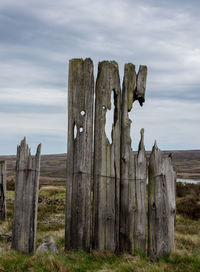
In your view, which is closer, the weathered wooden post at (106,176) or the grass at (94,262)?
the grass at (94,262)

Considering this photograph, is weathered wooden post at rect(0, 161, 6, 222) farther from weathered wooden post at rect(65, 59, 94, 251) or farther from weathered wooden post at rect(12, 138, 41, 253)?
weathered wooden post at rect(65, 59, 94, 251)

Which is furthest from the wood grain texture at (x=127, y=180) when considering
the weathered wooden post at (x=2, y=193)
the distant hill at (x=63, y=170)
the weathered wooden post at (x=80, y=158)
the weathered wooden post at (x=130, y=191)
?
the distant hill at (x=63, y=170)

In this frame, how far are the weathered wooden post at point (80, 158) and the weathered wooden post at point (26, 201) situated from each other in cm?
69

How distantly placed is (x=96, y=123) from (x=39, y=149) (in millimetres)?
1259

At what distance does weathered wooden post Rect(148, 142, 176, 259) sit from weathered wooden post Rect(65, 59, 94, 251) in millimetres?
1218

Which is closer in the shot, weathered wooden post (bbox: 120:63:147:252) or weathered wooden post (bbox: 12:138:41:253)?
weathered wooden post (bbox: 120:63:147:252)

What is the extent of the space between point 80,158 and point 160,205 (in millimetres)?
1758

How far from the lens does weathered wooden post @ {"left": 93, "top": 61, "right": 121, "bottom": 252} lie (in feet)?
19.5

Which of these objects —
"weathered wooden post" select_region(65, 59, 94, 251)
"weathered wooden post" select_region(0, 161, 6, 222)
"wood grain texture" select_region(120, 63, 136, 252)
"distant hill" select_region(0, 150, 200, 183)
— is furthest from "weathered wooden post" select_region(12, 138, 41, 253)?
"distant hill" select_region(0, 150, 200, 183)

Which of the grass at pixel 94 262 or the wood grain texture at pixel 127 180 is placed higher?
the wood grain texture at pixel 127 180

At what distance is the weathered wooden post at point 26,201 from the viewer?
244 inches

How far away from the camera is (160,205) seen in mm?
5742

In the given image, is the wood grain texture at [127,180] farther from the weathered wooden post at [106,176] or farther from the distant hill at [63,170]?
the distant hill at [63,170]

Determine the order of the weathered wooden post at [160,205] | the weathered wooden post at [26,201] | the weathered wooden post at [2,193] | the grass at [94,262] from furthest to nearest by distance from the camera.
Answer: the weathered wooden post at [2,193] → the weathered wooden post at [26,201] → the weathered wooden post at [160,205] → the grass at [94,262]
